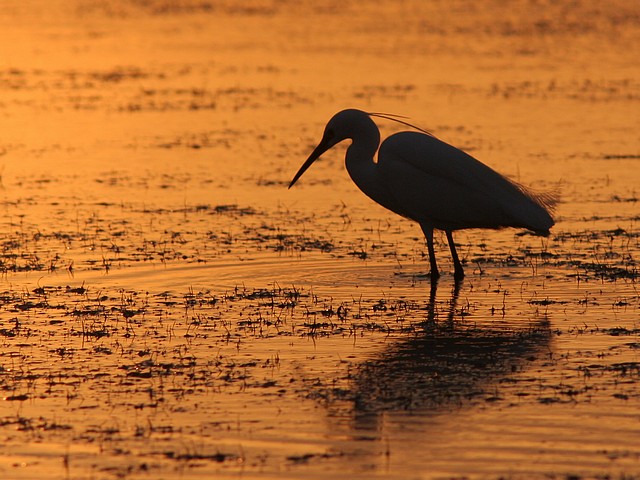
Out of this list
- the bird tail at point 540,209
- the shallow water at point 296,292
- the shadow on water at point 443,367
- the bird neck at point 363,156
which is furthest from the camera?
the bird neck at point 363,156

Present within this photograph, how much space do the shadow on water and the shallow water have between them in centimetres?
3

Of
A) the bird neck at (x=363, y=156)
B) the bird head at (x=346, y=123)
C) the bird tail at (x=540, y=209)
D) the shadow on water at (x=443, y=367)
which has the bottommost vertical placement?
the shadow on water at (x=443, y=367)

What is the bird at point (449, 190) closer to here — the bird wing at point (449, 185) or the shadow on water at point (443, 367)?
the bird wing at point (449, 185)

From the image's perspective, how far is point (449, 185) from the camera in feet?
38.2

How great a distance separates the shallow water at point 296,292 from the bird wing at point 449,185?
1.76ft

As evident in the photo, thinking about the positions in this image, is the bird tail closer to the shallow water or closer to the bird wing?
the bird wing

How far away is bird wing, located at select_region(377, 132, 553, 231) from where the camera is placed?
1159 cm

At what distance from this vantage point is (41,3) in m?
46.2

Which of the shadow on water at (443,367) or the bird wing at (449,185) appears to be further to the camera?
the bird wing at (449,185)

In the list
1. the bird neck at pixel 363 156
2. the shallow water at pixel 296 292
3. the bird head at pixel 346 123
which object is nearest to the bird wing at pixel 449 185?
the bird neck at pixel 363 156

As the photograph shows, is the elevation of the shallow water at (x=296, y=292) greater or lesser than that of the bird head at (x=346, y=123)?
lesser

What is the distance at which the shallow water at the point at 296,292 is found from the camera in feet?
23.8

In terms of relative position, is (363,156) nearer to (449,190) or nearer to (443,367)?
(449,190)

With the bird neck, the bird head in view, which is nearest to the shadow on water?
the bird neck
